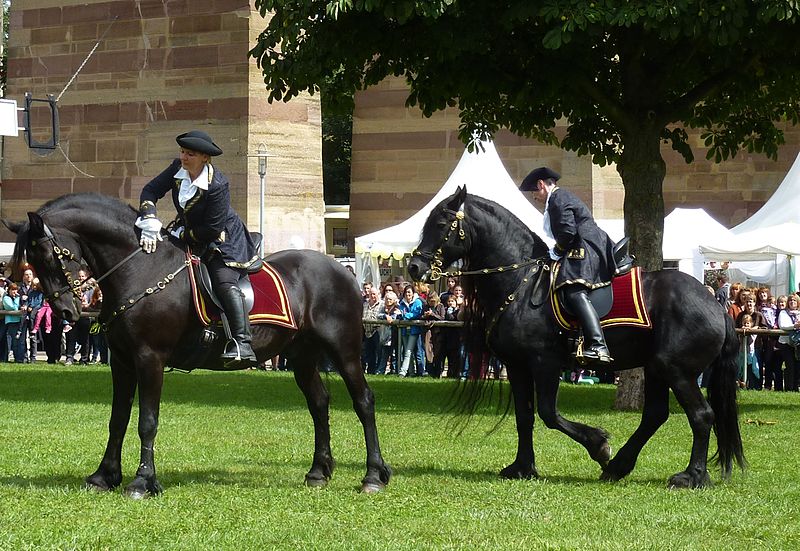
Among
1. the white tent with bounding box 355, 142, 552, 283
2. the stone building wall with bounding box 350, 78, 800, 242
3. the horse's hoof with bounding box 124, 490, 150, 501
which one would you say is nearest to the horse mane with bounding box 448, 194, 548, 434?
the horse's hoof with bounding box 124, 490, 150, 501

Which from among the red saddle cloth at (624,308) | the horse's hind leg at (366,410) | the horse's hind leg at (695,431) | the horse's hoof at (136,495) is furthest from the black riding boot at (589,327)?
the horse's hoof at (136,495)

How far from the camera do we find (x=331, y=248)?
192 feet

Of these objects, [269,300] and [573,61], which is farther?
[573,61]

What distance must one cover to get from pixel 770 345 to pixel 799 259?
3.03 m

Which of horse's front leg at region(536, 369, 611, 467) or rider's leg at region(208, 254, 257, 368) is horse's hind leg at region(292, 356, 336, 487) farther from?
horse's front leg at region(536, 369, 611, 467)

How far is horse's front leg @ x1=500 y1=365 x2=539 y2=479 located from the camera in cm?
1123

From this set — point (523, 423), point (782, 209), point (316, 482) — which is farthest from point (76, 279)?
point (782, 209)

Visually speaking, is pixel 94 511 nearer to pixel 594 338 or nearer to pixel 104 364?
pixel 594 338

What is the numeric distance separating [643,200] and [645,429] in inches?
279

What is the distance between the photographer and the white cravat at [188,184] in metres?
10.1

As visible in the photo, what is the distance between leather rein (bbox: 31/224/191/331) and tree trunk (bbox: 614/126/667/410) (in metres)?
8.99

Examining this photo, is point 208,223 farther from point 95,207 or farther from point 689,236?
point 689,236

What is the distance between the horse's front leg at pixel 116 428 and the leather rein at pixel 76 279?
1.45ft

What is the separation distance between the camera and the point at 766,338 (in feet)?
74.5
